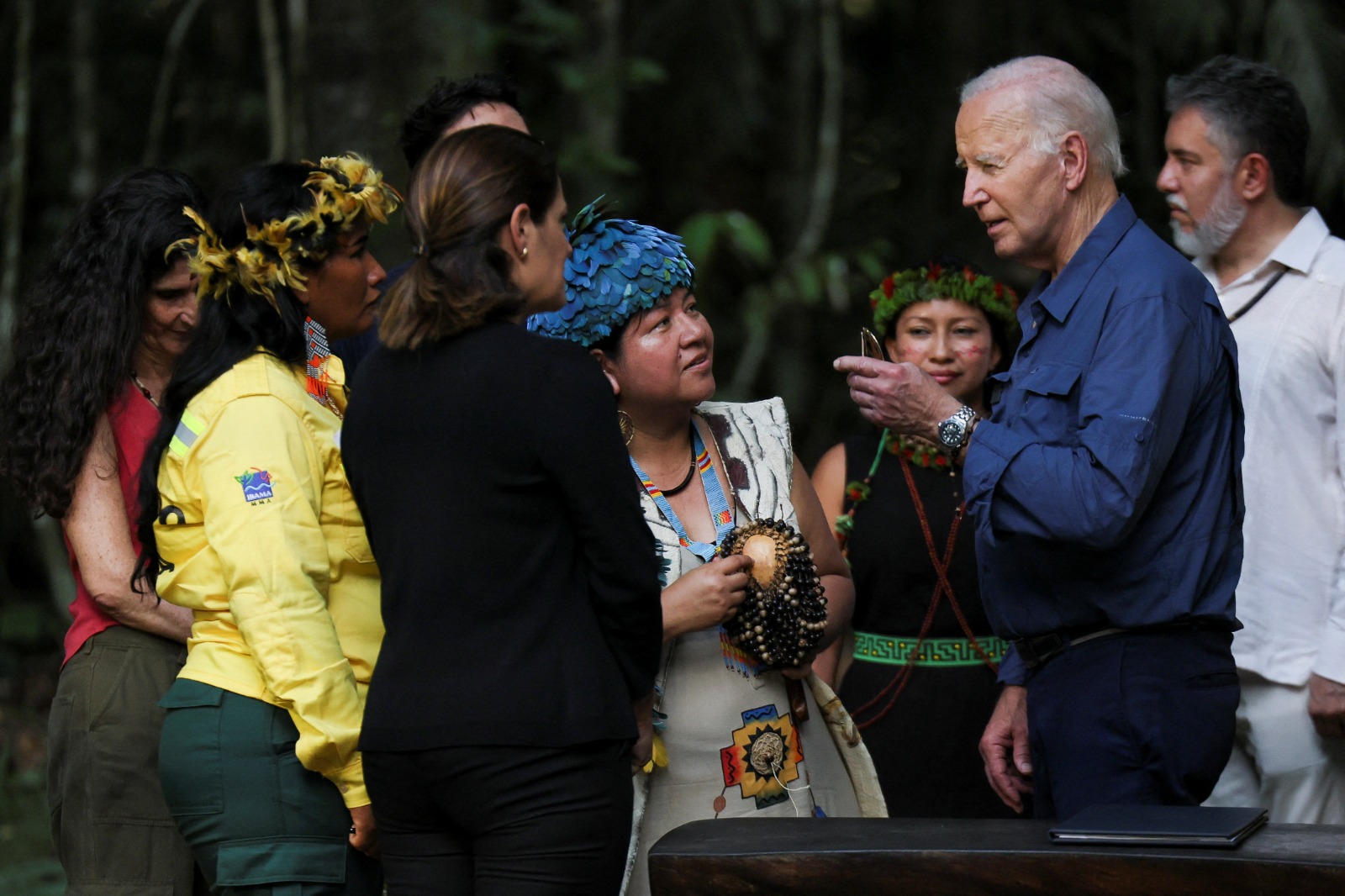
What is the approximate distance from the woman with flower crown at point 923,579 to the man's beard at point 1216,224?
1.55ft

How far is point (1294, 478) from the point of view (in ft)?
10.6

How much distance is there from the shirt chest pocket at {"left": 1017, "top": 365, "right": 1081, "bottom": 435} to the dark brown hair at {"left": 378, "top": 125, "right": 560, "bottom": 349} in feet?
3.25

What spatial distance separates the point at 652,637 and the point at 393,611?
41 centimetres

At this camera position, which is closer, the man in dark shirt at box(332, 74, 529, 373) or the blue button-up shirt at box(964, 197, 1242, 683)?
the blue button-up shirt at box(964, 197, 1242, 683)

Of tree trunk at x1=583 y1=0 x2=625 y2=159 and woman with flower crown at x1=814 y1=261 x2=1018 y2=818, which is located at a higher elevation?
tree trunk at x1=583 y1=0 x2=625 y2=159

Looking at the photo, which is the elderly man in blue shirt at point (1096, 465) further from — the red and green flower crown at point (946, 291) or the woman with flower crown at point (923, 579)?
the red and green flower crown at point (946, 291)

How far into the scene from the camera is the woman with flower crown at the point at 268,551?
2363 millimetres

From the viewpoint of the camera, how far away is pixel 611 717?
2104 mm

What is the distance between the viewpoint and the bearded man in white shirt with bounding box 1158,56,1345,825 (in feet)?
10.5

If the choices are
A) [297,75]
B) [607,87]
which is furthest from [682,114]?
[297,75]

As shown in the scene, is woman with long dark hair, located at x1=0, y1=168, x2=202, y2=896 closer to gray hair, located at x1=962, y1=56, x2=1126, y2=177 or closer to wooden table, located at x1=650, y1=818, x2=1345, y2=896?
wooden table, located at x1=650, y1=818, x2=1345, y2=896

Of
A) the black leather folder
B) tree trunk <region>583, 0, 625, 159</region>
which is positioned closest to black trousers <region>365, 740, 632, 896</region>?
the black leather folder

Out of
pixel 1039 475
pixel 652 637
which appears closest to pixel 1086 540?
pixel 1039 475

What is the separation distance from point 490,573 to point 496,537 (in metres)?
0.05
